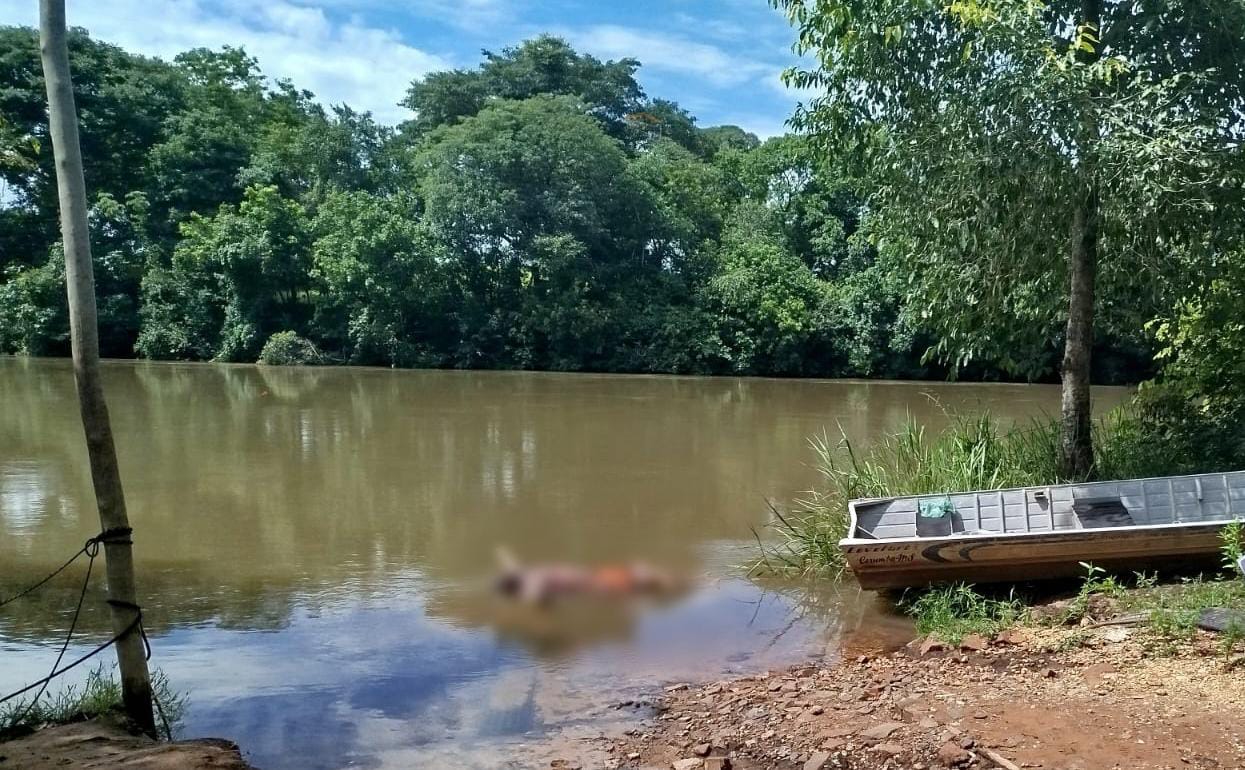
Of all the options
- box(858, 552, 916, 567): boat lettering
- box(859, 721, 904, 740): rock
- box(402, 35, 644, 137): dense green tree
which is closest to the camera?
box(859, 721, 904, 740): rock

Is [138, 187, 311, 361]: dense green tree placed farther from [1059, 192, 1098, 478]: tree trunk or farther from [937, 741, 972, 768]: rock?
[937, 741, 972, 768]: rock

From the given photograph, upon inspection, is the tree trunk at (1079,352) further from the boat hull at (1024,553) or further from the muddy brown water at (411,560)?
the muddy brown water at (411,560)

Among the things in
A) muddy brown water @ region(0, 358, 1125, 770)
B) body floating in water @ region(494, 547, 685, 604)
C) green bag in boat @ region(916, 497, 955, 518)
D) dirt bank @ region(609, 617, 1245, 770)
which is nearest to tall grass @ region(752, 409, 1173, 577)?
muddy brown water @ region(0, 358, 1125, 770)

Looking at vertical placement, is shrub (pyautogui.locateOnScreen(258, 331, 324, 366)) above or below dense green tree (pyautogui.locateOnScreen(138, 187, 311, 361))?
below

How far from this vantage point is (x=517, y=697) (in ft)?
18.9

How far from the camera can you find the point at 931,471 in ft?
27.8

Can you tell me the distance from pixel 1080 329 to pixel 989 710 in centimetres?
472

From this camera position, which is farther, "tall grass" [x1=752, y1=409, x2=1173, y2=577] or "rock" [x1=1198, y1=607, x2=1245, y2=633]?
"tall grass" [x1=752, y1=409, x2=1173, y2=577]

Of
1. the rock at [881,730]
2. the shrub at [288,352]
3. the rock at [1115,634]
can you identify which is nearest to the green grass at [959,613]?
the rock at [1115,634]

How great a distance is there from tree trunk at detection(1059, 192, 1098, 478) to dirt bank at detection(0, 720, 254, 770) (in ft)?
22.6

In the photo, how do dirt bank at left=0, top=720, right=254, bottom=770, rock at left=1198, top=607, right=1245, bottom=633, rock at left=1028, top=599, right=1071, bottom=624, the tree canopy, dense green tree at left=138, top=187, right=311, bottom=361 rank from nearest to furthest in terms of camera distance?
dirt bank at left=0, top=720, right=254, bottom=770
rock at left=1198, top=607, right=1245, bottom=633
rock at left=1028, top=599, right=1071, bottom=624
the tree canopy
dense green tree at left=138, top=187, right=311, bottom=361

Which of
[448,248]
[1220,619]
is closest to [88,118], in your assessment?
[448,248]

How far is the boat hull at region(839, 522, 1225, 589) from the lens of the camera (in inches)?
249

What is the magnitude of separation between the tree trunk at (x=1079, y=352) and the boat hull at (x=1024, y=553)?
210 centimetres
